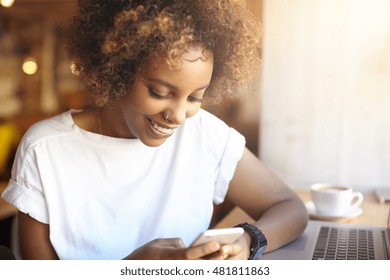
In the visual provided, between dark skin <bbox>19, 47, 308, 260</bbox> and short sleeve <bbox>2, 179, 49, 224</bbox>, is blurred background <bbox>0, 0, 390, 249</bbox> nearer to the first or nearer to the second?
dark skin <bbox>19, 47, 308, 260</bbox>

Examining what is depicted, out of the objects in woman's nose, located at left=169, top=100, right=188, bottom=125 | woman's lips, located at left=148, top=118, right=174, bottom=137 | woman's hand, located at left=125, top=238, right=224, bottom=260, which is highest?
woman's nose, located at left=169, top=100, right=188, bottom=125

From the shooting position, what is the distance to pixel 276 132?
1.28 metres

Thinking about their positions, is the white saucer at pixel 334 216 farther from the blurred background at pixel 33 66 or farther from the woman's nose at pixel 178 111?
the blurred background at pixel 33 66

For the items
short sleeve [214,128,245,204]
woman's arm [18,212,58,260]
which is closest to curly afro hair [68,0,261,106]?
short sleeve [214,128,245,204]

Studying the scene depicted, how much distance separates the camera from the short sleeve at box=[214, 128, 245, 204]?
3.49ft

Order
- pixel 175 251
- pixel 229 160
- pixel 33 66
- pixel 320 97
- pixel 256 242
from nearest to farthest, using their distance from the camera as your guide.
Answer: pixel 175 251 → pixel 256 242 → pixel 229 160 → pixel 320 97 → pixel 33 66

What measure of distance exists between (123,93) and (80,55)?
4.0 inches

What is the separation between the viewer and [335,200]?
114cm

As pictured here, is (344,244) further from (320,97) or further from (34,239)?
(34,239)

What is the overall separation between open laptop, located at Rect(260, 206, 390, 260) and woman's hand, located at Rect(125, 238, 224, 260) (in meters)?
0.19

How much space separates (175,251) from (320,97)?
54cm

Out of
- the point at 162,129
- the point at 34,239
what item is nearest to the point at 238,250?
the point at 162,129
